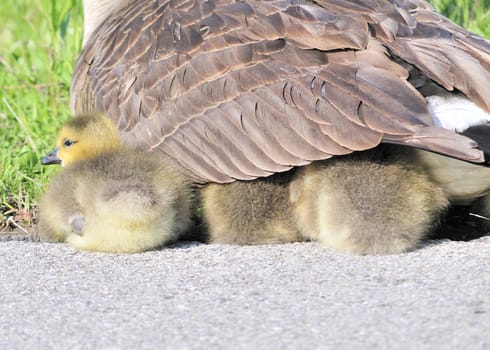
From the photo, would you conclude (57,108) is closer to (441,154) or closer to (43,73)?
(43,73)

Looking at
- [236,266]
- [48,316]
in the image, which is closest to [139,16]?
[236,266]

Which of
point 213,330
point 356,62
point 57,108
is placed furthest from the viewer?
point 57,108

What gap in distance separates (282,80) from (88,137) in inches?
39.0

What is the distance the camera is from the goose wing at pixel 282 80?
434 cm

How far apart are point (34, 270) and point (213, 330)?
1.23 metres

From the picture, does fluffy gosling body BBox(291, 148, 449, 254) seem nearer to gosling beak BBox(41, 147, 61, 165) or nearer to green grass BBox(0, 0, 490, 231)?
gosling beak BBox(41, 147, 61, 165)

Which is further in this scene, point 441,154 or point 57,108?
point 57,108

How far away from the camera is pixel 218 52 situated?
4.82m

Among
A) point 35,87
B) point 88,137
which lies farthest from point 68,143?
point 35,87

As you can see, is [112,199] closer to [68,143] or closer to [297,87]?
[68,143]

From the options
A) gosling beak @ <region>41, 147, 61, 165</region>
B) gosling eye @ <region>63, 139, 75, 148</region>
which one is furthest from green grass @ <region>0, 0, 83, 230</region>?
gosling eye @ <region>63, 139, 75, 148</region>

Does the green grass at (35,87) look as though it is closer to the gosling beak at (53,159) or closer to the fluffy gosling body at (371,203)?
the gosling beak at (53,159)

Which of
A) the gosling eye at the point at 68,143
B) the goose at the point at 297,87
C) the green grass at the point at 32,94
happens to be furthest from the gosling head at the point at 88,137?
the green grass at the point at 32,94

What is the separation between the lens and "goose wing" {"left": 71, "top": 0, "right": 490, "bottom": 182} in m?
4.34
